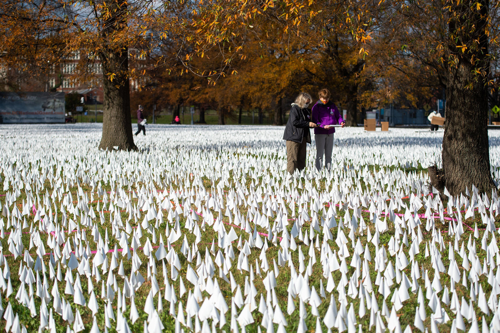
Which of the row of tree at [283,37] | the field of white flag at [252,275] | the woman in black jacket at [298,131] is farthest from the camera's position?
the woman in black jacket at [298,131]

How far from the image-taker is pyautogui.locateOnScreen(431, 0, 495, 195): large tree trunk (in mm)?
5594

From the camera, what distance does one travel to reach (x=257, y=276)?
3309mm

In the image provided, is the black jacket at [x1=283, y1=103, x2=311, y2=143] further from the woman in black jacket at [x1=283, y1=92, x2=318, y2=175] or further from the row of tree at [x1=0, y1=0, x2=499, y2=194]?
the row of tree at [x1=0, y1=0, x2=499, y2=194]

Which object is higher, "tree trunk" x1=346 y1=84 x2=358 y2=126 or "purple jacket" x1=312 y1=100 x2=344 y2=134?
"tree trunk" x1=346 y1=84 x2=358 y2=126

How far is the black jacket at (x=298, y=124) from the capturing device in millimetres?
7453

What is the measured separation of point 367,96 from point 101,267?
34736 millimetres

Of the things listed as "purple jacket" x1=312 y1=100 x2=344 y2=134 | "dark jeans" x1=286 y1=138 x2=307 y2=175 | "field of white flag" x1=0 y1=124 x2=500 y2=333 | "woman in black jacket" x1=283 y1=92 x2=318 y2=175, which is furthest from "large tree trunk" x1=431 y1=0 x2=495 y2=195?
"dark jeans" x1=286 y1=138 x2=307 y2=175

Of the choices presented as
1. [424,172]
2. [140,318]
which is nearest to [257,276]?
[140,318]

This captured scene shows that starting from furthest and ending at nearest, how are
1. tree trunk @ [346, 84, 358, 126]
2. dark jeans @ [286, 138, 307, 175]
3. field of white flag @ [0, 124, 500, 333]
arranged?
tree trunk @ [346, 84, 358, 126] < dark jeans @ [286, 138, 307, 175] < field of white flag @ [0, 124, 500, 333]

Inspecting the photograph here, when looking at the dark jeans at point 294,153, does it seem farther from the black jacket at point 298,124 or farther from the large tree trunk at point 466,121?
the large tree trunk at point 466,121

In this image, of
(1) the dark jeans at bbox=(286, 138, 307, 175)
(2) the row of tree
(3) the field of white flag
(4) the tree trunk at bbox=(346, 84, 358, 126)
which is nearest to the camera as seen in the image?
(3) the field of white flag

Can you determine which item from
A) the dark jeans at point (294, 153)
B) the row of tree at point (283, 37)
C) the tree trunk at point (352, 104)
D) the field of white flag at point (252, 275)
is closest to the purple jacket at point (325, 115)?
the dark jeans at point (294, 153)

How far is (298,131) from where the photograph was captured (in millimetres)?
7621

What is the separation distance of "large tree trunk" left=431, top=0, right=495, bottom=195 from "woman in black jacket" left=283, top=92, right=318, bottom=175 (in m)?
2.11
